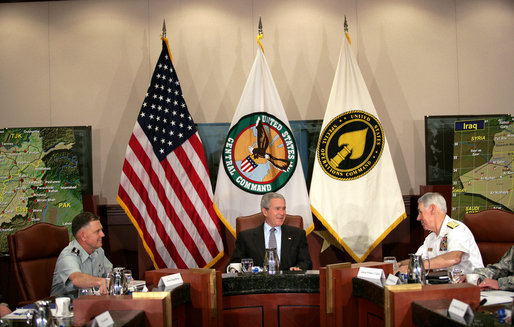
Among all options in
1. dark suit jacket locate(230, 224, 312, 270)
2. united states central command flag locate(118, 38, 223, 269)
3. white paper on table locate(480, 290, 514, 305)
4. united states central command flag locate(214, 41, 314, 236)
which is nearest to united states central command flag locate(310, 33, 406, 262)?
united states central command flag locate(214, 41, 314, 236)

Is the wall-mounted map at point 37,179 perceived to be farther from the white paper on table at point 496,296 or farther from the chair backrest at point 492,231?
the white paper on table at point 496,296

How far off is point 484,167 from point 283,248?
2.27 metres

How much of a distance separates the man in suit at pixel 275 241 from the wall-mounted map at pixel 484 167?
178cm

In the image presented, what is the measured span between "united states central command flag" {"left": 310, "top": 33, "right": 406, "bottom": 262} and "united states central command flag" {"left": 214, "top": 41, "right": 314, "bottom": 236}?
0.68 ft

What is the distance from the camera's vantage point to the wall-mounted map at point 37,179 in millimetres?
4945

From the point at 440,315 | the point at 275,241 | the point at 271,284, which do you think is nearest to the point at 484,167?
the point at 275,241

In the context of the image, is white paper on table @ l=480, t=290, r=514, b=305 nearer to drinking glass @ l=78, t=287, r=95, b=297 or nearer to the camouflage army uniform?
the camouflage army uniform

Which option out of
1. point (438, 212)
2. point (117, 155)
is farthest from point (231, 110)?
point (438, 212)

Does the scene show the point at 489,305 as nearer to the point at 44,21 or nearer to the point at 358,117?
the point at 358,117

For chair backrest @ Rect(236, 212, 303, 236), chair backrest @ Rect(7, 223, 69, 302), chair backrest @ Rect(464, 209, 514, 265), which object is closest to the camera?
chair backrest @ Rect(7, 223, 69, 302)

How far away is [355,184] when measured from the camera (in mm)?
4984

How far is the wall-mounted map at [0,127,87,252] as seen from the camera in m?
4.95

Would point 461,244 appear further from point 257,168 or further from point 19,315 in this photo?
point 19,315

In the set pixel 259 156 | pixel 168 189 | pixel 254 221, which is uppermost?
pixel 259 156
